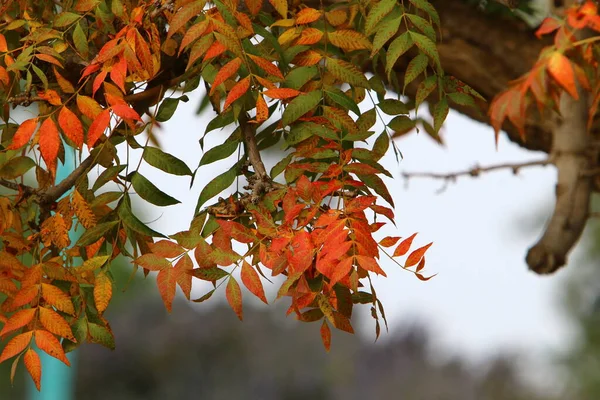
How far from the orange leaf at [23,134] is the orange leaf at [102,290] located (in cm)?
13

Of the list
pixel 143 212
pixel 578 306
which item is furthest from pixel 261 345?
pixel 578 306

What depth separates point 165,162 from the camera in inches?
31.3

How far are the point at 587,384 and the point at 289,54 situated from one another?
541cm

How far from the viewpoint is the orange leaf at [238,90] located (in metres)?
0.73

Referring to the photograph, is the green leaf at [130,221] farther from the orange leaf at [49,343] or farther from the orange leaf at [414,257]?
the orange leaf at [414,257]

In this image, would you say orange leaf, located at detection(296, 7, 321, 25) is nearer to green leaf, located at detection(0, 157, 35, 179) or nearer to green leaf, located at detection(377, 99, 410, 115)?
green leaf, located at detection(377, 99, 410, 115)

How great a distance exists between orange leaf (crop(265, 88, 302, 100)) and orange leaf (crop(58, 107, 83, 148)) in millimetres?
170

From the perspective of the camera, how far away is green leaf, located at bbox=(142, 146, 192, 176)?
0.79 meters

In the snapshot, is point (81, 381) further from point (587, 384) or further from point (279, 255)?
point (279, 255)

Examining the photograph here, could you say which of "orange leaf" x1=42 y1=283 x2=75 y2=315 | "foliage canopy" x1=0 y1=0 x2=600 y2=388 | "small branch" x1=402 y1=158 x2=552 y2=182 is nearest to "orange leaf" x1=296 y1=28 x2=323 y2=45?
"foliage canopy" x1=0 y1=0 x2=600 y2=388

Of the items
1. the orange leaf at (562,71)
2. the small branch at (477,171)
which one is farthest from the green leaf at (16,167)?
the small branch at (477,171)

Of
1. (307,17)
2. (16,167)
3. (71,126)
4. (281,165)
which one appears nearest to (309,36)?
(307,17)

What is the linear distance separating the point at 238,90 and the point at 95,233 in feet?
0.61

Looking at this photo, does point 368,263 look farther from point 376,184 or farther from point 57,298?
point 57,298
